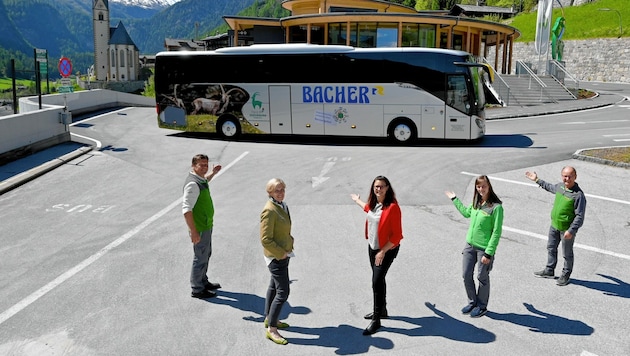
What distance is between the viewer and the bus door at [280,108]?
22.0 metres

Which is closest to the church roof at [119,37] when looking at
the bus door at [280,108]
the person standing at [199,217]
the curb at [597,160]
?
the bus door at [280,108]

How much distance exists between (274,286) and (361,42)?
34.3 metres

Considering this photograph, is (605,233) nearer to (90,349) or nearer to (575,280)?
(575,280)

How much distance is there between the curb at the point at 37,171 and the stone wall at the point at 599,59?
52960mm

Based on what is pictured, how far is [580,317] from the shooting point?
683cm

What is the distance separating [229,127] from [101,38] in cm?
13894

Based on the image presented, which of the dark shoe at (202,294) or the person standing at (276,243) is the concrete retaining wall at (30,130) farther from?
the person standing at (276,243)

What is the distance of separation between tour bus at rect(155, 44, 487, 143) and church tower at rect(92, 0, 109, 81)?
441 feet

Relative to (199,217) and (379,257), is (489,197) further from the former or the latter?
(199,217)

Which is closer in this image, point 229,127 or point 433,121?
point 433,121

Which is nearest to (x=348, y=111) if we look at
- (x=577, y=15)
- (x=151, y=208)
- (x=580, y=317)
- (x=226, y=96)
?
(x=226, y=96)

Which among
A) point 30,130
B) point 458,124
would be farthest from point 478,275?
point 30,130

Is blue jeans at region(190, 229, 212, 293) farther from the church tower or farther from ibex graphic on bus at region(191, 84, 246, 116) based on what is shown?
the church tower

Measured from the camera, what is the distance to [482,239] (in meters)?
6.71
